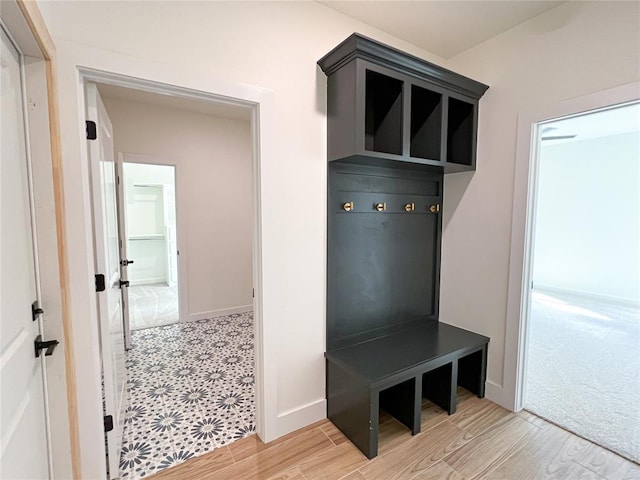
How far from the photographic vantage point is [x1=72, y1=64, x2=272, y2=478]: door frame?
141cm

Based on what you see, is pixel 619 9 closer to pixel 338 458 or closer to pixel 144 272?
pixel 338 458

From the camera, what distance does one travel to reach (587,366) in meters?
2.93

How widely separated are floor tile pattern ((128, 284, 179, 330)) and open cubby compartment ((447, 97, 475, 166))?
3949mm

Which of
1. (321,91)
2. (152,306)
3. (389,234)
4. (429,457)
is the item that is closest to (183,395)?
(429,457)

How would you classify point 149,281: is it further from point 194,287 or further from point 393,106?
point 393,106

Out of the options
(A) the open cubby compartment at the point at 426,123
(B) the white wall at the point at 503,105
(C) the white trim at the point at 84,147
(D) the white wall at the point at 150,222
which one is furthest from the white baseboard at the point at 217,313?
(A) the open cubby compartment at the point at 426,123

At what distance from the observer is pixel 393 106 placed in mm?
2031

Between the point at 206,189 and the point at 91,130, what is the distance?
2796 millimetres

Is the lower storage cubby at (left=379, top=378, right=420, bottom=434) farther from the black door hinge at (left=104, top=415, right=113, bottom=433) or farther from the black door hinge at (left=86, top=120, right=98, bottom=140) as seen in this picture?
the black door hinge at (left=86, top=120, right=98, bottom=140)

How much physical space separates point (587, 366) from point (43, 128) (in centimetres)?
439

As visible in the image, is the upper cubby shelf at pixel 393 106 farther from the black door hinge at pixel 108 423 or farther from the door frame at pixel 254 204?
the black door hinge at pixel 108 423

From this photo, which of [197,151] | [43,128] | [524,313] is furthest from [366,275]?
[197,151]

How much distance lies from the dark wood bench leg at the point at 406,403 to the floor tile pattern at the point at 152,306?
3141 mm

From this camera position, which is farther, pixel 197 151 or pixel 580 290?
Answer: pixel 580 290
